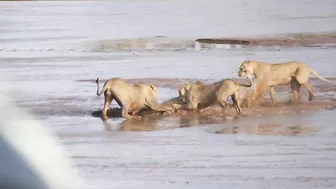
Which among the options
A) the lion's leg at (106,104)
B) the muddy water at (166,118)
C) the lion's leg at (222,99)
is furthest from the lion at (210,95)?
the lion's leg at (106,104)

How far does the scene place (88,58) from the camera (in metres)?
30.7

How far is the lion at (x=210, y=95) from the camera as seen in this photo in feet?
57.1

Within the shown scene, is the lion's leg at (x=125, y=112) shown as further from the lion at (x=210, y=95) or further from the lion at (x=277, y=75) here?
the lion at (x=277, y=75)

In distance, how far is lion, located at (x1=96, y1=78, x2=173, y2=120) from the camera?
17438 millimetres

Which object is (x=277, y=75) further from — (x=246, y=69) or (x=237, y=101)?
(x=237, y=101)

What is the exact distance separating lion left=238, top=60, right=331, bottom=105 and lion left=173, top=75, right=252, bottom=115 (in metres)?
1.62

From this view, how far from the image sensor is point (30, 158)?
14102mm

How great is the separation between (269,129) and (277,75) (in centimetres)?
362

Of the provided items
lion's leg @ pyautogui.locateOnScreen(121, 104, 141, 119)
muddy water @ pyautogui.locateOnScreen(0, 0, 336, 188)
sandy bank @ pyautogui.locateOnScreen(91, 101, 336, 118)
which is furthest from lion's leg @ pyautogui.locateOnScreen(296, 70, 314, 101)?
lion's leg @ pyautogui.locateOnScreen(121, 104, 141, 119)

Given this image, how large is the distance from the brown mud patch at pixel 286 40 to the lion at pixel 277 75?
1357 centimetres

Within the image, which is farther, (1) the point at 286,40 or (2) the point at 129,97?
(1) the point at 286,40

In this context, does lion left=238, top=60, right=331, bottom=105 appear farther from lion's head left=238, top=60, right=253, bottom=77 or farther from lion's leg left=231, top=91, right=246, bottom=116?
lion's leg left=231, top=91, right=246, bottom=116

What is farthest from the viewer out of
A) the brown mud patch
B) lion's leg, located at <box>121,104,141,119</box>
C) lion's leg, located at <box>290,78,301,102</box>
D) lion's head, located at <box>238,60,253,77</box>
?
the brown mud patch

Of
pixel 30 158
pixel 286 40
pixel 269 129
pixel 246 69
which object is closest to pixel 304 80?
pixel 246 69
